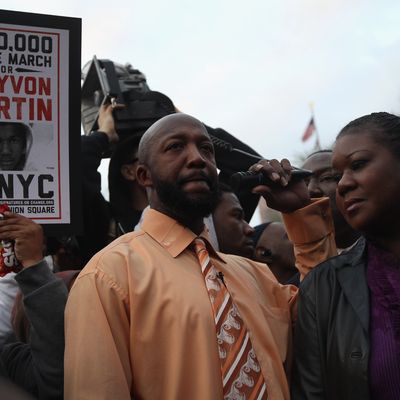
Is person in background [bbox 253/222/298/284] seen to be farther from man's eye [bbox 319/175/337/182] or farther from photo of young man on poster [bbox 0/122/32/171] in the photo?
photo of young man on poster [bbox 0/122/32/171]

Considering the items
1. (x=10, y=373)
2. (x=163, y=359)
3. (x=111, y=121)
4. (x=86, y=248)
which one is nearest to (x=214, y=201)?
(x=163, y=359)

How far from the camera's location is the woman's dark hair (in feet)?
9.75

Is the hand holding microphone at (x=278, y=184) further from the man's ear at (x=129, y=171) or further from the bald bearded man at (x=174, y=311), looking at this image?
the man's ear at (x=129, y=171)

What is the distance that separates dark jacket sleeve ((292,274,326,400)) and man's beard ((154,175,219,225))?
0.50 meters

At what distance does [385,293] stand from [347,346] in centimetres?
24

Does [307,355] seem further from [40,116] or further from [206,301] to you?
[40,116]

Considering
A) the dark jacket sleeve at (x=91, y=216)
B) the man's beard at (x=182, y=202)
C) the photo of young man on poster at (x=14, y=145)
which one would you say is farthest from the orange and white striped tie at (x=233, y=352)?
the dark jacket sleeve at (x=91, y=216)

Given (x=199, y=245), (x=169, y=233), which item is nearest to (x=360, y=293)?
(x=199, y=245)

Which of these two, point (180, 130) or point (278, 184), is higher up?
point (180, 130)

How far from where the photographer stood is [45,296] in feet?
9.43

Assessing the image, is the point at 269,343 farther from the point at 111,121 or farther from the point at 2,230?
the point at 111,121

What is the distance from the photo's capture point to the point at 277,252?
17.8ft

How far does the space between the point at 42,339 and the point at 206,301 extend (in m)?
0.60

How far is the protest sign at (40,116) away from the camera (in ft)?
11.3
